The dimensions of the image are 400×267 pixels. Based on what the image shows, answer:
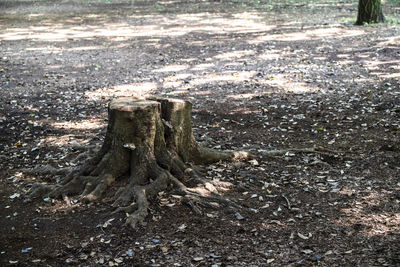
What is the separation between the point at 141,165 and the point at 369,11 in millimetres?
12024

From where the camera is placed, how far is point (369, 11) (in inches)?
Result: 566

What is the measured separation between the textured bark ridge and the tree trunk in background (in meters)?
11.3

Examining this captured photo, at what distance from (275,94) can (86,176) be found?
460 centimetres

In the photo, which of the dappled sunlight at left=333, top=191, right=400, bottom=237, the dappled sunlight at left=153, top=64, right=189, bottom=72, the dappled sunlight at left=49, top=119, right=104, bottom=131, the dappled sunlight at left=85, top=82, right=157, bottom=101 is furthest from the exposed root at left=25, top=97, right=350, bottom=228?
the dappled sunlight at left=153, top=64, right=189, bottom=72

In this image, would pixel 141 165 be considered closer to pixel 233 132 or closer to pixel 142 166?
pixel 142 166

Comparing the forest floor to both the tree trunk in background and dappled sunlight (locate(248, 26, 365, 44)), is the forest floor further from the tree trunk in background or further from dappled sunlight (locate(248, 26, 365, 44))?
the tree trunk in background

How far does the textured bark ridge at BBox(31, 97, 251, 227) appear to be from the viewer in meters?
4.61

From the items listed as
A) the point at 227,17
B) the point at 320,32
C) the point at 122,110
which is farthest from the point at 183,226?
the point at 227,17

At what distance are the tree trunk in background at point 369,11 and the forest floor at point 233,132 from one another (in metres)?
0.53

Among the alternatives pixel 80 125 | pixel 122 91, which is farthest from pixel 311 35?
pixel 80 125

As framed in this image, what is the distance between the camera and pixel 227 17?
1809cm

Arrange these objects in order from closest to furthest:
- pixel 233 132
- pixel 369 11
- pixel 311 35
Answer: pixel 233 132 < pixel 311 35 < pixel 369 11

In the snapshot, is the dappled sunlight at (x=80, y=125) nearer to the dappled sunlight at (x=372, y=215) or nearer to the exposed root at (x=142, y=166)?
the exposed root at (x=142, y=166)

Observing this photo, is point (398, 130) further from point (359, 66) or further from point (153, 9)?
point (153, 9)
